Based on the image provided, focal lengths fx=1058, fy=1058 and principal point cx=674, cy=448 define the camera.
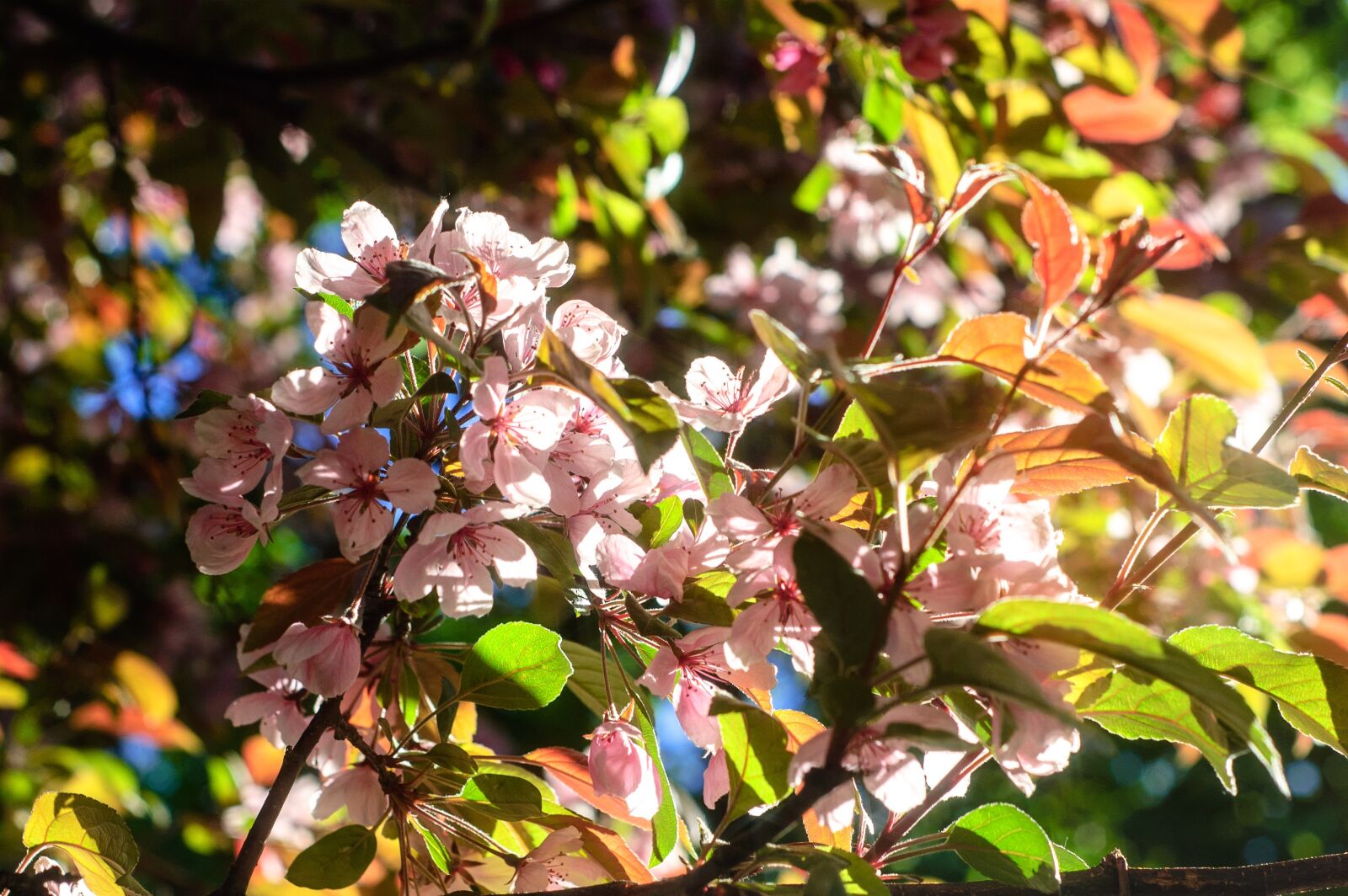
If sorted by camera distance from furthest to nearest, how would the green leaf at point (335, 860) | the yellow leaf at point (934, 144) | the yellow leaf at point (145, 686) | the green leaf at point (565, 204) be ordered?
the yellow leaf at point (145, 686) < the green leaf at point (565, 204) < the yellow leaf at point (934, 144) < the green leaf at point (335, 860)

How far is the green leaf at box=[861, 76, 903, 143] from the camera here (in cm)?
112

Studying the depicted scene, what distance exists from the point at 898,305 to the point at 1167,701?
1.61m

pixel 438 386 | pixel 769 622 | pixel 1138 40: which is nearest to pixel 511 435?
pixel 438 386

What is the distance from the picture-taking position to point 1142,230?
0.43 meters

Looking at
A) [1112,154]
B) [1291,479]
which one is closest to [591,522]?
[1291,479]

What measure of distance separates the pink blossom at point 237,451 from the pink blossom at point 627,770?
21cm

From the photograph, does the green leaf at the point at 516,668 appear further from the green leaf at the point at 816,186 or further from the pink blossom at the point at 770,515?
the green leaf at the point at 816,186

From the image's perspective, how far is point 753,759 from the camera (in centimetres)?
49

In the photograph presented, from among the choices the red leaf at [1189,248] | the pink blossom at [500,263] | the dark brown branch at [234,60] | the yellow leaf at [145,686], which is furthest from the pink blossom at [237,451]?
the yellow leaf at [145,686]

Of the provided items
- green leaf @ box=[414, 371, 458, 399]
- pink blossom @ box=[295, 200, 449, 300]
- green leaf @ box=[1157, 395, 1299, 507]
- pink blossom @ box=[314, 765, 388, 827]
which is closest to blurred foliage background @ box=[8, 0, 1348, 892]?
pink blossom @ box=[295, 200, 449, 300]

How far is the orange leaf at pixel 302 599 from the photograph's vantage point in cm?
55

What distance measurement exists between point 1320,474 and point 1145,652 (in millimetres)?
198

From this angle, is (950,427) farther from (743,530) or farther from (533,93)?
(533,93)

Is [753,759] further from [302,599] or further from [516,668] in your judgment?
[302,599]
